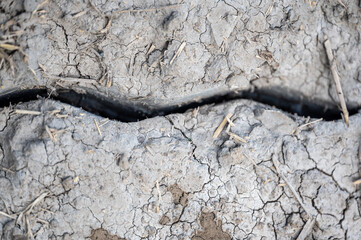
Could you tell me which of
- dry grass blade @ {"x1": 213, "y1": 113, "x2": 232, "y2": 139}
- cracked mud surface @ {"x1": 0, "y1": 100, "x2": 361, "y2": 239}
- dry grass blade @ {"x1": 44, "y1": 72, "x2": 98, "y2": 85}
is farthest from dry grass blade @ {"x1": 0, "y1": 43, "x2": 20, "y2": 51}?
dry grass blade @ {"x1": 213, "y1": 113, "x2": 232, "y2": 139}

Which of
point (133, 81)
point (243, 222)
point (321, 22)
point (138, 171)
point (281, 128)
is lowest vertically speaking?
point (243, 222)

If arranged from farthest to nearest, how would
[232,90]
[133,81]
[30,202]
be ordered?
1. [232,90]
2. [133,81]
3. [30,202]

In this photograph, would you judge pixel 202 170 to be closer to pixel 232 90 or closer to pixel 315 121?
pixel 232 90

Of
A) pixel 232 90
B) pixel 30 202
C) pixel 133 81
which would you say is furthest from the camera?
pixel 232 90

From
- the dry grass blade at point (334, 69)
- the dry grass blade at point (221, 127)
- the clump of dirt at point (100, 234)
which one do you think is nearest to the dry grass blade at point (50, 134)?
the clump of dirt at point (100, 234)

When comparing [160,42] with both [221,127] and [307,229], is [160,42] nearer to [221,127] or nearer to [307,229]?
[221,127]

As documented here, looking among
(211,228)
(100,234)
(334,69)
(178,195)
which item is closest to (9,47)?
(100,234)

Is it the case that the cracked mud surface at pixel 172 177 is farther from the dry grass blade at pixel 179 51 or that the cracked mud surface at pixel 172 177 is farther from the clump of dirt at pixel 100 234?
the dry grass blade at pixel 179 51

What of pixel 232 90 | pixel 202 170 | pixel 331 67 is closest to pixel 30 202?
pixel 202 170
